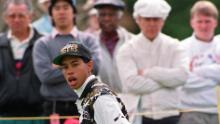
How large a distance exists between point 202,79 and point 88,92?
3.03 metres

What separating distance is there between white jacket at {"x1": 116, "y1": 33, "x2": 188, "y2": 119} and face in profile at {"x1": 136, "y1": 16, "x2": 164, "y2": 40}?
49 millimetres

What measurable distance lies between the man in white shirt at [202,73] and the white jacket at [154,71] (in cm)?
27

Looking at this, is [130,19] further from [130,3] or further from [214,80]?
[214,80]

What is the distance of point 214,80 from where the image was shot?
39.6 feet

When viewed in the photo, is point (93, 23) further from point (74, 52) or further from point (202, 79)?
point (74, 52)

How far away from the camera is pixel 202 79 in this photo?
39.5 ft

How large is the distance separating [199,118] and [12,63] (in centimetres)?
189

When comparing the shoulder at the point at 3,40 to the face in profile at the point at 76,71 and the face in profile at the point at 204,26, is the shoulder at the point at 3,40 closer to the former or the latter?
the face in profile at the point at 204,26

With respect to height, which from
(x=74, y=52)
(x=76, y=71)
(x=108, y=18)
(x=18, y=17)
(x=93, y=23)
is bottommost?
(x=93, y=23)

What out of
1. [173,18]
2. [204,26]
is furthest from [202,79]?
[173,18]

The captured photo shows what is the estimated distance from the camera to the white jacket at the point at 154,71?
1170cm

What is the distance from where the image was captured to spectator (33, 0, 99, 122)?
38.1 feet

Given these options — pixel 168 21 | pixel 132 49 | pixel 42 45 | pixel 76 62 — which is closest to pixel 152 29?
pixel 132 49

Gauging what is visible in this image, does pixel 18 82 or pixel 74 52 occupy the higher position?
pixel 74 52
